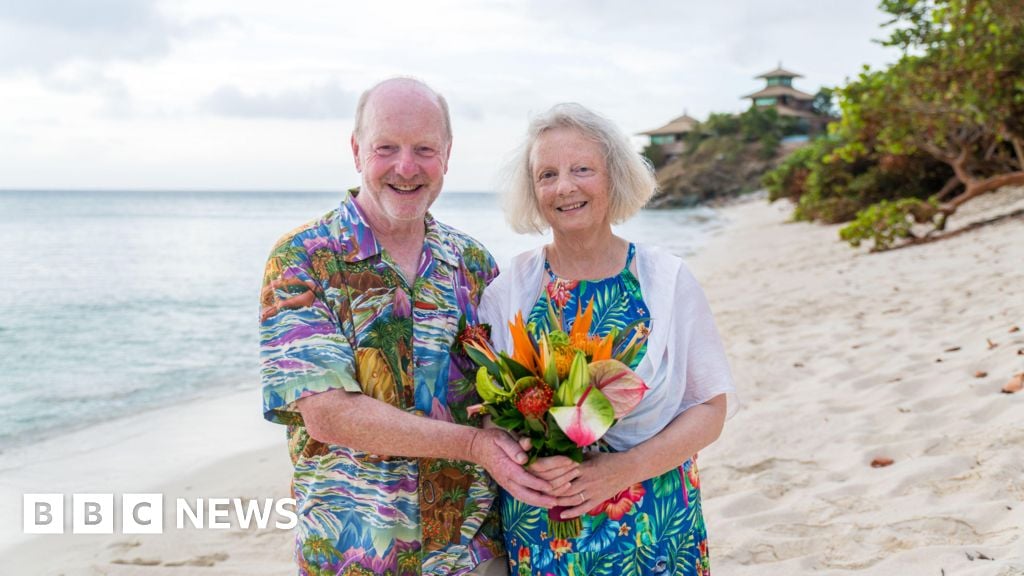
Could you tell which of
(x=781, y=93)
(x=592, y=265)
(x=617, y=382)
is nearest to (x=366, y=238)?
(x=592, y=265)

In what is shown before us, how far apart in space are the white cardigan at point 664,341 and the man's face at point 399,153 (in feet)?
1.25

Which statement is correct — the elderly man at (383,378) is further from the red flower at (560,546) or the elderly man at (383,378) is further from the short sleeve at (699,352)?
the short sleeve at (699,352)

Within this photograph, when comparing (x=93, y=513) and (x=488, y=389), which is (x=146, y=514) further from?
(x=488, y=389)

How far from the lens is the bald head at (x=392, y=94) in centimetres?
243

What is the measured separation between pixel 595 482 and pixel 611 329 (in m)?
0.50

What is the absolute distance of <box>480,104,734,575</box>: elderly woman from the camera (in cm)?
238


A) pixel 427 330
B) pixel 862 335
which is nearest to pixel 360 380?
pixel 427 330

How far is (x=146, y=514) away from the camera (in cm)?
532

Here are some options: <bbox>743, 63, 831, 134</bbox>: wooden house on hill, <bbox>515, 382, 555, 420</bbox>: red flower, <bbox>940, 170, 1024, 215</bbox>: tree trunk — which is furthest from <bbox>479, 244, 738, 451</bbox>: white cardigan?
<bbox>743, 63, 831, 134</bbox>: wooden house on hill

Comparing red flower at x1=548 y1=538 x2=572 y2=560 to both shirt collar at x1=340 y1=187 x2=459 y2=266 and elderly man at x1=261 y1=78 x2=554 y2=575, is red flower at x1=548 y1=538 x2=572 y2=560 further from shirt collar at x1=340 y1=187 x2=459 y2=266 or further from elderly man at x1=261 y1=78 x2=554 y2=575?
shirt collar at x1=340 y1=187 x2=459 y2=266

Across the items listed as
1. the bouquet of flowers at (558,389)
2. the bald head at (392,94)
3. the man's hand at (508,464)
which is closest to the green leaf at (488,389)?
the bouquet of flowers at (558,389)

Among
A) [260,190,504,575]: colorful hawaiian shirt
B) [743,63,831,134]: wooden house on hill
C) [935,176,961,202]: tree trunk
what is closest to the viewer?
[260,190,504,575]: colorful hawaiian shirt

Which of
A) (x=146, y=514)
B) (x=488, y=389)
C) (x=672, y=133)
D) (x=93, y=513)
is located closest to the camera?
(x=488, y=389)

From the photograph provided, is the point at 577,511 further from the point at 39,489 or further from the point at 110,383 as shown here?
the point at 110,383
